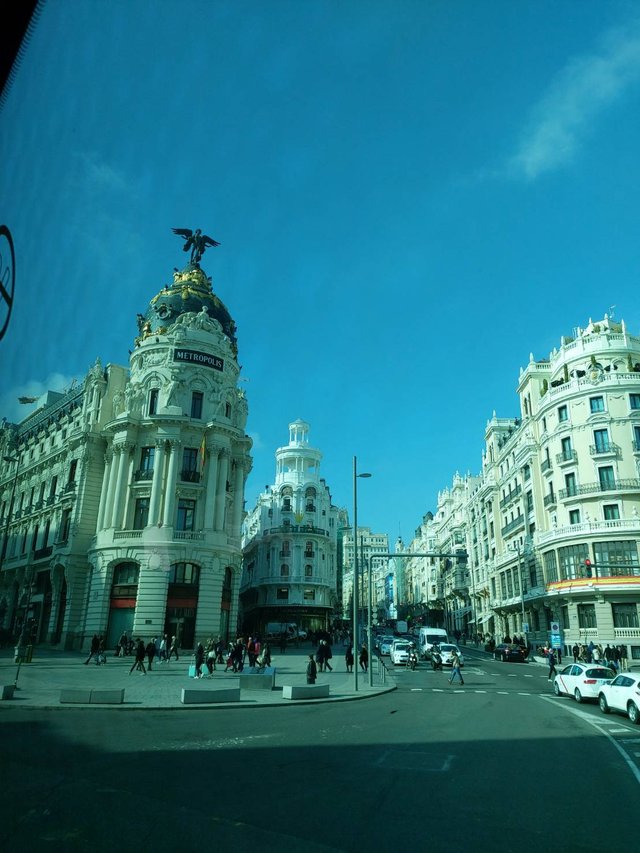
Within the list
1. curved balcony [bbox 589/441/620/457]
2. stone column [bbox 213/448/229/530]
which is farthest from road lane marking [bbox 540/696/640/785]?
stone column [bbox 213/448/229/530]

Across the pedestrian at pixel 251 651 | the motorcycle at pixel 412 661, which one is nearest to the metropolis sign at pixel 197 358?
the pedestrian at pixel 251 651

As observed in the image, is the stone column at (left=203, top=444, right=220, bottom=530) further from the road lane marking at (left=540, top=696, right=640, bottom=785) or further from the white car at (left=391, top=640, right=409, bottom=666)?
the road lane marking at (left=540, top=696, right=640, bottom=785)

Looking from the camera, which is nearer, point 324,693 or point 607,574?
point 324,693

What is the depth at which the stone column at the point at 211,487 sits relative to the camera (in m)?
44.5

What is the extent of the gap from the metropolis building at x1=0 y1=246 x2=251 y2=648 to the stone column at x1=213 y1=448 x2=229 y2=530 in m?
0.08

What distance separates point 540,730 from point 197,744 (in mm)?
8768

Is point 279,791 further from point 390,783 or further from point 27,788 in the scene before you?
point 27,788

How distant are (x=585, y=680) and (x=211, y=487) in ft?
98.3

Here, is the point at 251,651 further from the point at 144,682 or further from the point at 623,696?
the point at 623,696

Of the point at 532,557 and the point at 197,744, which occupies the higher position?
the point at 532,557

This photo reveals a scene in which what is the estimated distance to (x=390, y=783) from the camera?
946 centimetres

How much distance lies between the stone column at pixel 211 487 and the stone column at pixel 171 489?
7.83ft

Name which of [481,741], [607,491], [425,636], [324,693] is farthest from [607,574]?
[481,741]

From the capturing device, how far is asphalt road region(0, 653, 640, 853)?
6918 millimetres
